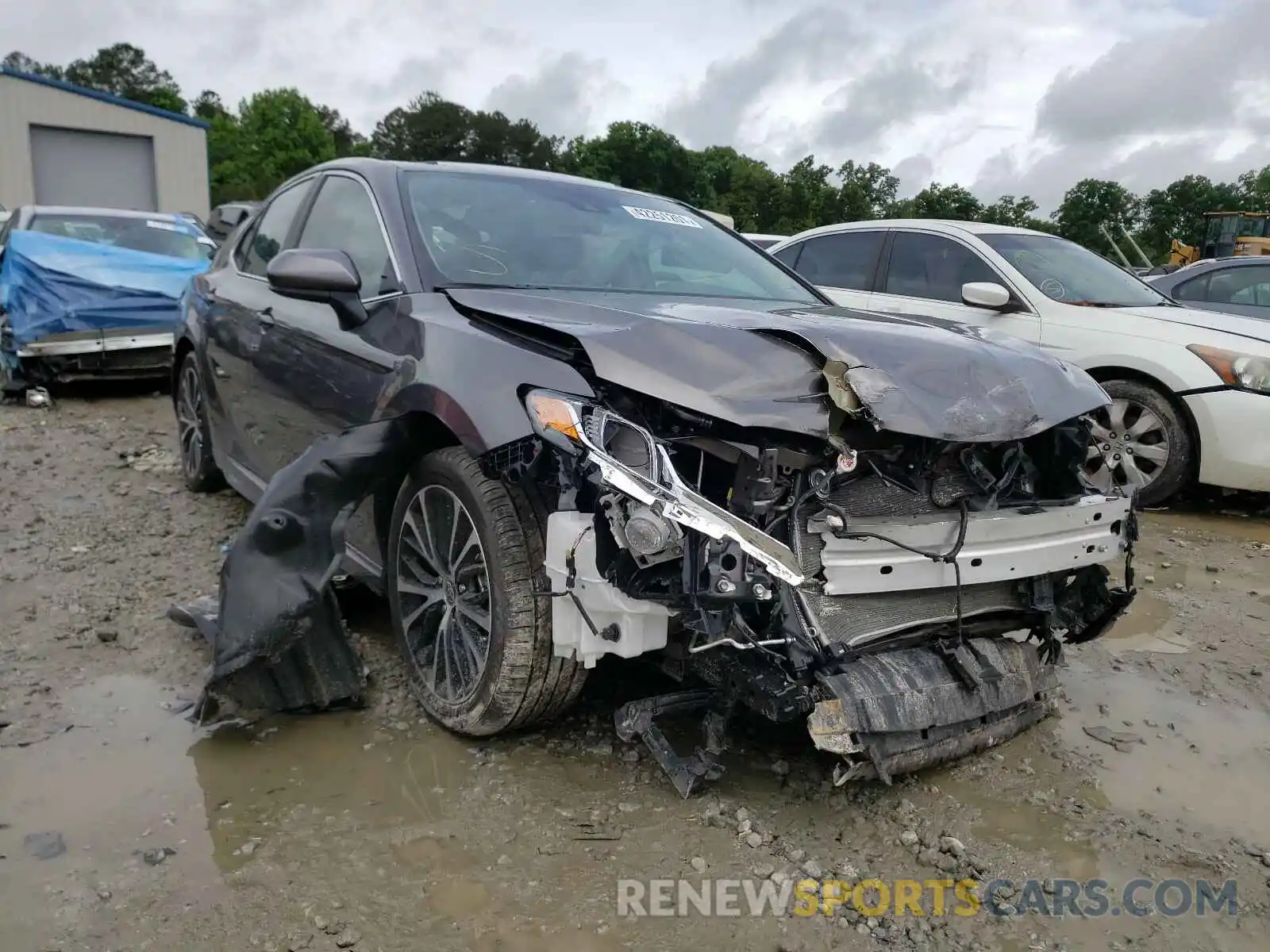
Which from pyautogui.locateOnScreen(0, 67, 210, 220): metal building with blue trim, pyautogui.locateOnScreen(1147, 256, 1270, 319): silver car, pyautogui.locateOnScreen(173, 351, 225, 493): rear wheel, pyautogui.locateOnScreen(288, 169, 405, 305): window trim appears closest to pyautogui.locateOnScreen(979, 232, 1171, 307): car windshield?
pyautogui.locateOnScreen(1147, 256, 1270, 319): silver car

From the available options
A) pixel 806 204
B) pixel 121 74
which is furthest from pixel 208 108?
pixel 806 204

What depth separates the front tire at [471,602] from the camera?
99.9 inches

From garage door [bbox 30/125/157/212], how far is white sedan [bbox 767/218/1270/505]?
22356 mm

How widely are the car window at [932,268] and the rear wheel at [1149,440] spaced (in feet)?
3.59

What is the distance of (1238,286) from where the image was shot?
7.73 metres

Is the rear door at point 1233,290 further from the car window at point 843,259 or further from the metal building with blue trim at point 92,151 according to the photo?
the metal building with blue trim at point 92,151

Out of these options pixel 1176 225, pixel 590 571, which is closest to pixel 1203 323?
pixel 590 571

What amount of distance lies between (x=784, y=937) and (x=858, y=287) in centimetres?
539

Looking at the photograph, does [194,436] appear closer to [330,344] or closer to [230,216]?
[330,344]

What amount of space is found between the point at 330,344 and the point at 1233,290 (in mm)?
7394

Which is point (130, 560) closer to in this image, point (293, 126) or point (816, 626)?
point (816, 626)

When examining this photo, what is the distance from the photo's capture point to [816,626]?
224cm

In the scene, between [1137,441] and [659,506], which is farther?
[1137,441]

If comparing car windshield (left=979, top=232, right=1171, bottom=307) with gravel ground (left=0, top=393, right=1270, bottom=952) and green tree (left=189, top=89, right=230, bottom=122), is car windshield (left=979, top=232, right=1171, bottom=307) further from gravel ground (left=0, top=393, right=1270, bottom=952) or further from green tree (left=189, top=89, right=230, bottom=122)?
green tree (left=189, top=89, right=230, bottom=122)
